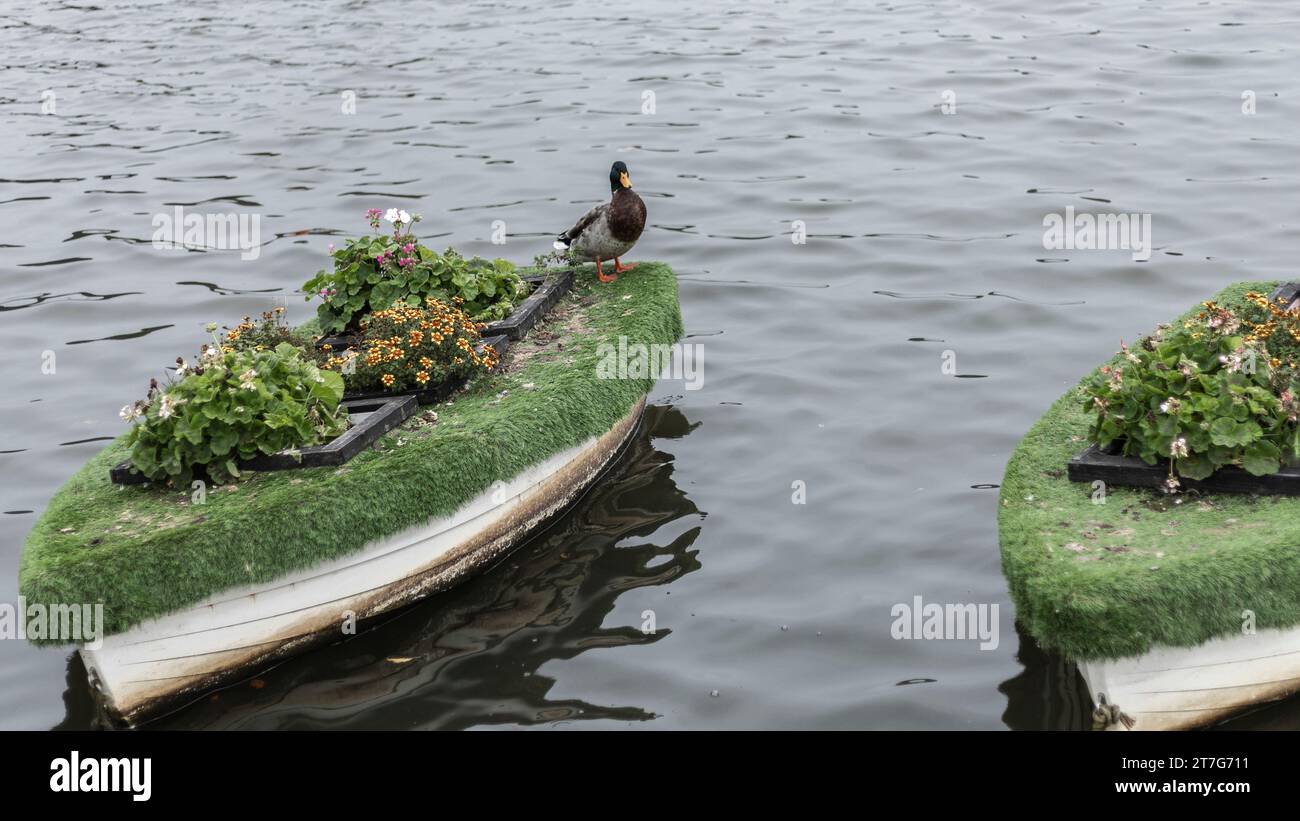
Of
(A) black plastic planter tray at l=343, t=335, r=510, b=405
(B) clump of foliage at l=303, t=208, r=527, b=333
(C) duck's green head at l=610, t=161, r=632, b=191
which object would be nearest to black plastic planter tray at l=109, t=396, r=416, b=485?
(A) black plastic planter tray at l=343, t=335, r=510, b=405

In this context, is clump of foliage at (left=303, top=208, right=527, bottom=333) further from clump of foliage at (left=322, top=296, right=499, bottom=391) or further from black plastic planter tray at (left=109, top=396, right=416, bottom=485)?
black plastic planter tray at (left=109, top=396, right=416, bottom=485)

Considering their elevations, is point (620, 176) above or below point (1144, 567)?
above

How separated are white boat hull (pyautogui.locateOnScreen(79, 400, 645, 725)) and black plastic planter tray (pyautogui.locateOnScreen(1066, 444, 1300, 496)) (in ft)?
11.1

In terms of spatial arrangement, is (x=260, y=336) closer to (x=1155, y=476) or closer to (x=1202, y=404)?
(x=1155, y=476)

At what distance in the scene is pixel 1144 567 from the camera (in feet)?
19.7

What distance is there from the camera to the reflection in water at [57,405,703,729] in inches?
284

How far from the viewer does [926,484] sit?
9.55 metres

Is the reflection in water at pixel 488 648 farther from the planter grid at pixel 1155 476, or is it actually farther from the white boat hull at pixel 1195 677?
the planter grid at pixel 1155 476

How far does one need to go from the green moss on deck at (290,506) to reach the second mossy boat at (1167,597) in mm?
3153

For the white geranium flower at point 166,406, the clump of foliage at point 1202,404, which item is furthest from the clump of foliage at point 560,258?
the clump of foliage at point 1202,404

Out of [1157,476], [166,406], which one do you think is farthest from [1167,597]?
[166,406]

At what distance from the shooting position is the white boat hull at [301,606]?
6.86 m

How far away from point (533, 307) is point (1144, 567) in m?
5.27

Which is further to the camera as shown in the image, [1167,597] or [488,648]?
[488,648]
